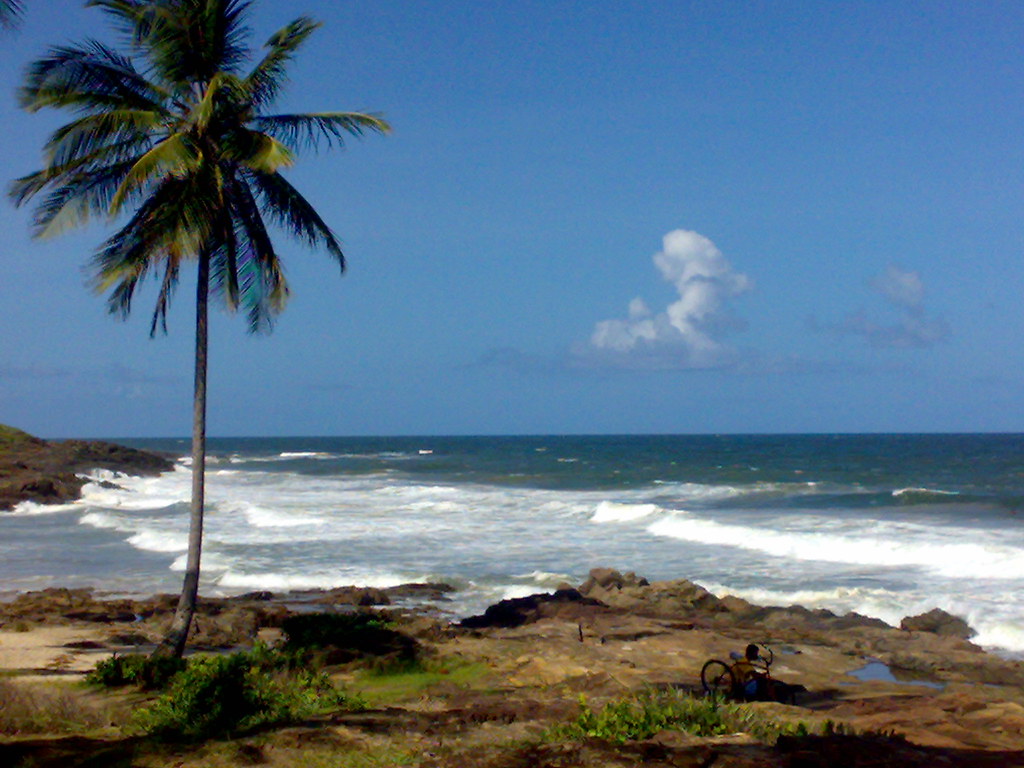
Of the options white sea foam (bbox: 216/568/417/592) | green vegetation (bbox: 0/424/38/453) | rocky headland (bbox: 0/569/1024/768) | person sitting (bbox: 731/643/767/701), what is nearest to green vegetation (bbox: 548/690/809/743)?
rocky headland (bbox: 0/569/1024/768)

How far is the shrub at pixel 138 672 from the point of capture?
9680 mm

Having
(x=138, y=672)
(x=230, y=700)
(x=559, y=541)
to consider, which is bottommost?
(x=559, y=541)

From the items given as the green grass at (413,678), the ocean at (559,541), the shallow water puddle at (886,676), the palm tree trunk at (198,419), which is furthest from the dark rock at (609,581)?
the palm tree trunk at (198,419)

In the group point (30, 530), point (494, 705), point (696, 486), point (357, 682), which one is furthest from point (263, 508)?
point (494, 705)

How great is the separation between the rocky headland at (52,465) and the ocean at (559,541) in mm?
1274

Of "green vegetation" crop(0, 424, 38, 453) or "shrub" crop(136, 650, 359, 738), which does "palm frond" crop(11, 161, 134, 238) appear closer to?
"shrub" crop(136, 650, 359, 738)

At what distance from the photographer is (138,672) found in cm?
974

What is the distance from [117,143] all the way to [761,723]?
8.50 m

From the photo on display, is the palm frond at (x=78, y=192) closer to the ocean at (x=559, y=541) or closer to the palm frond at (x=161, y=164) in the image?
the palm frond at (x=161, y=164)

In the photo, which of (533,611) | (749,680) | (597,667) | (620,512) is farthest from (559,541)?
(749,680)

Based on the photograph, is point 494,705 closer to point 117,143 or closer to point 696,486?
point 117,143

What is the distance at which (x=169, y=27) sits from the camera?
1017cm

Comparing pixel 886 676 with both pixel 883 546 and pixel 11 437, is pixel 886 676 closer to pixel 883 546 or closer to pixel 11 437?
pixel 883 546

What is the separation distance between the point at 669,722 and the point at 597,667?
404 cm
